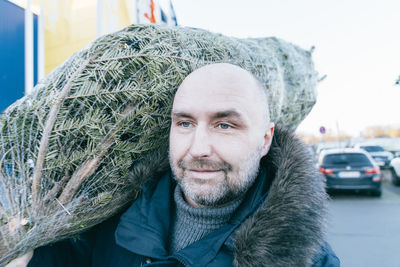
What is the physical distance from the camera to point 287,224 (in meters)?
1.01

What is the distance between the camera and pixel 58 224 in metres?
0.97

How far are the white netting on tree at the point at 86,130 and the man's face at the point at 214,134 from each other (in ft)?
0.30

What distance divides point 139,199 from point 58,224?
0.39 meters

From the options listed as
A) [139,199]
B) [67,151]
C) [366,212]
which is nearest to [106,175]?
[67,151]

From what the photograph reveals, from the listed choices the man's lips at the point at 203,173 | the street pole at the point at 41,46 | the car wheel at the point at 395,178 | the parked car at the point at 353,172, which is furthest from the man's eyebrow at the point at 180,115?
the car wheel at the point at 395,178

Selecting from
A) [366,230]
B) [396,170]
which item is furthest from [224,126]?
[396,170]

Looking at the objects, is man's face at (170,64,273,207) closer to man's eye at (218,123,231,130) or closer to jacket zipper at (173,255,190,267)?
man's eye at (218,123,231,130)

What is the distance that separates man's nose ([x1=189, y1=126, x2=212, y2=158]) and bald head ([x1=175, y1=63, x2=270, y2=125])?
0.18 meters

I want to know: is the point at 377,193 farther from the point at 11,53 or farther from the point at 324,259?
the point at 11,53

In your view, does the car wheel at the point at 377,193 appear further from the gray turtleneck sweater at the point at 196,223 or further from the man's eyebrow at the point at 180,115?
the man's eyebrow at the point at 180,115

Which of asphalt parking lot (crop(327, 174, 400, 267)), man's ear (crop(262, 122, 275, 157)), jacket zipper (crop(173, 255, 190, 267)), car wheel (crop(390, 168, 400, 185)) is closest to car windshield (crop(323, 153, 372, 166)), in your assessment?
asphalt parking lot (crop(327, 174, 400, 267))

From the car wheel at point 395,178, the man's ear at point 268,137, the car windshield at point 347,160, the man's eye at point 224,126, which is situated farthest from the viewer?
the car wheel at point 395,178

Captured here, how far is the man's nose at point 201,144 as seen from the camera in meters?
1.11

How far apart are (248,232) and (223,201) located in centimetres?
20
